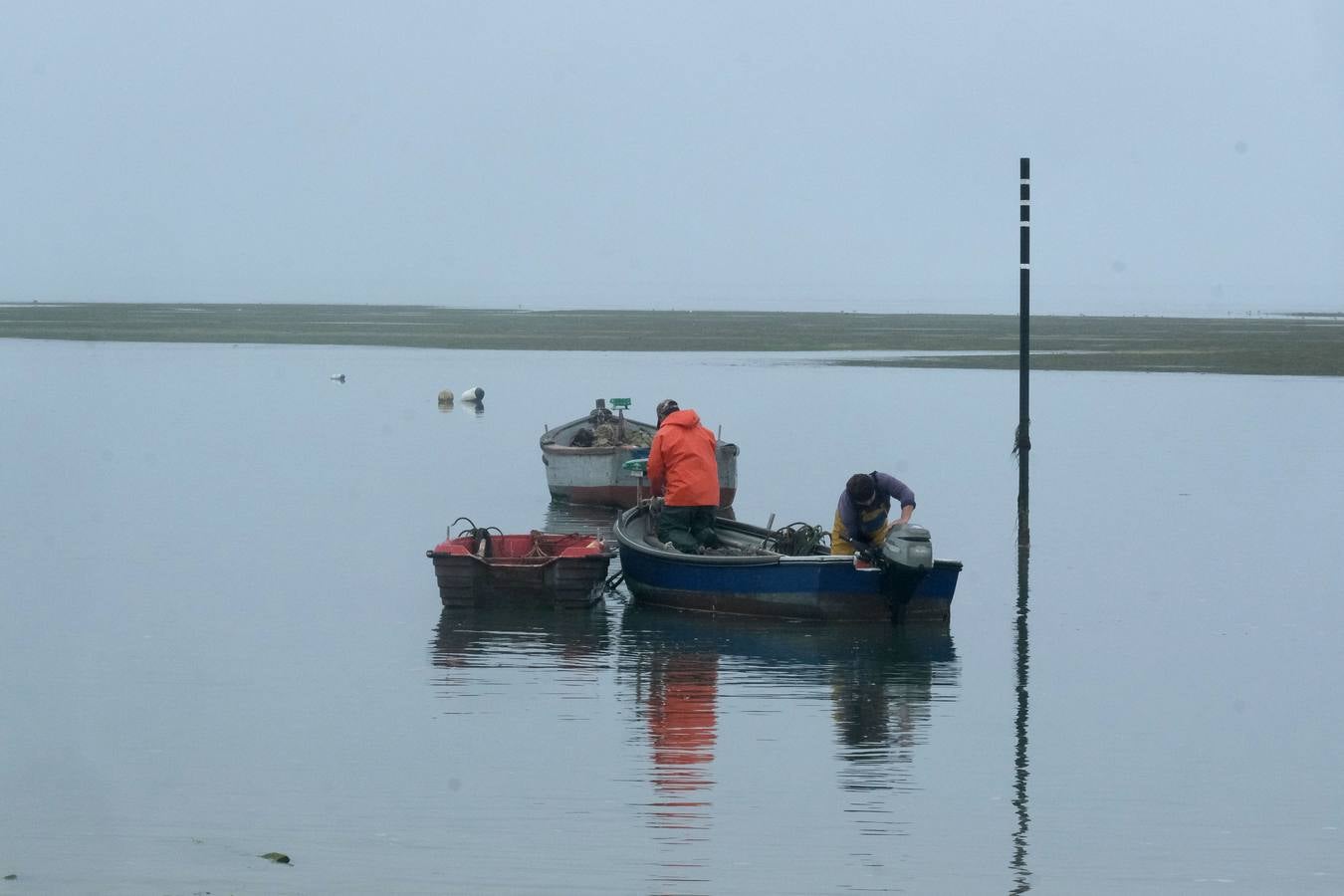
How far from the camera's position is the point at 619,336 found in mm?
88688

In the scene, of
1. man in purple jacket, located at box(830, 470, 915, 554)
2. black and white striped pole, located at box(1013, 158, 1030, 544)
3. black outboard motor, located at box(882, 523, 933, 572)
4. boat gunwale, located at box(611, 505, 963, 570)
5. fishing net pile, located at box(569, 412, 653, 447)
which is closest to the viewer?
black outboard motor, located at box(882, 523, 933, 572)

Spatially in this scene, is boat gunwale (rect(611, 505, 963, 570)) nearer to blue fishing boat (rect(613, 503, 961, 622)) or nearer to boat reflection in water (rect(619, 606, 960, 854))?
blue fishing boat (rect(613, 503, 961, 622))

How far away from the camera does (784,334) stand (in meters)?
95.6

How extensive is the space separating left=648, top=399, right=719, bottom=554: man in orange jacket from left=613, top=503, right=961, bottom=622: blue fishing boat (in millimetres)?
262

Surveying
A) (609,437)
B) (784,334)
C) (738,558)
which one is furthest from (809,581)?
(784,334)

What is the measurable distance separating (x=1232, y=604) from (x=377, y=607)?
8610mm

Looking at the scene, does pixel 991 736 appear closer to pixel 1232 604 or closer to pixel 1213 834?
pixel 1213 834

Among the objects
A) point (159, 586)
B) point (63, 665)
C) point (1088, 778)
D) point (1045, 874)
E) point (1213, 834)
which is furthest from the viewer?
point (159, 586)

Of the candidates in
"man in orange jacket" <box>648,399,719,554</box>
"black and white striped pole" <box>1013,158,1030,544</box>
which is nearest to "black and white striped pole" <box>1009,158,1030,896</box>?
"black and white striped pole" <box>1013,158,1030,544</box>

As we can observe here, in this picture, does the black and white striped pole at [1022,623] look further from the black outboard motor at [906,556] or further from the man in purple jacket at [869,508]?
the man in purple jacket at [869,508]

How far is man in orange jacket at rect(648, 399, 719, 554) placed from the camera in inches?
724

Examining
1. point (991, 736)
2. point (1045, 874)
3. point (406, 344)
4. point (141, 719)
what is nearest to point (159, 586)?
point (141, 719)

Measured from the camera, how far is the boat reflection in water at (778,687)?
12.0 metres

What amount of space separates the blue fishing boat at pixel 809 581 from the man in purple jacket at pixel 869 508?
27 cm
